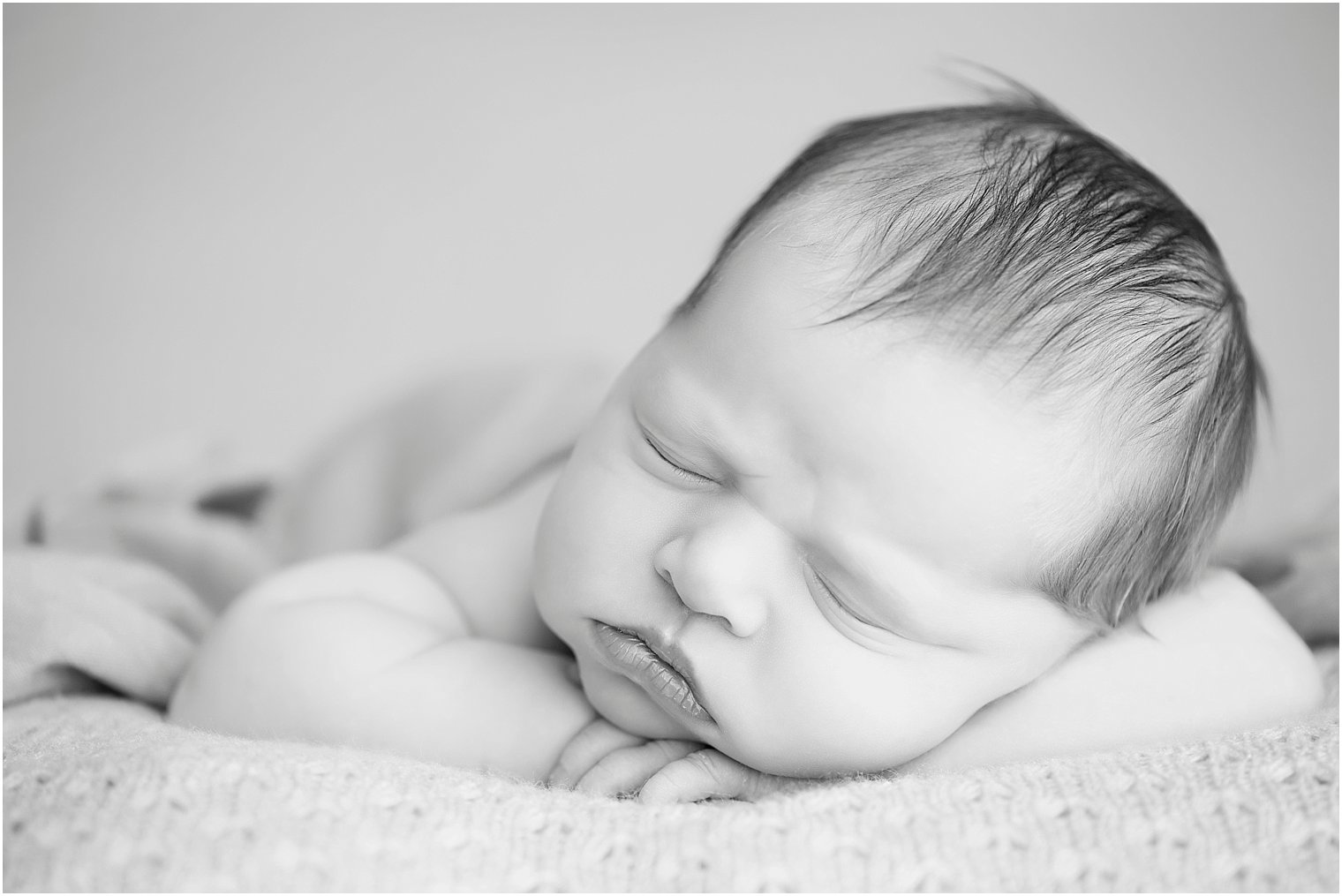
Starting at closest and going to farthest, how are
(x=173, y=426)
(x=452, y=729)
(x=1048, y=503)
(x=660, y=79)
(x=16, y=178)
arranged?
1. (x=1048, y=503)
2. (x=452, y=729)
3. (x=173, y=426)
4. (x=16, y=178)
5. (x=660, y=79)

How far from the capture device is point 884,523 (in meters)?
0.76

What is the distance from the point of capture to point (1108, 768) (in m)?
0.69

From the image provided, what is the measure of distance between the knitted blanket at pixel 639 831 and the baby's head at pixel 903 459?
0.12 meters

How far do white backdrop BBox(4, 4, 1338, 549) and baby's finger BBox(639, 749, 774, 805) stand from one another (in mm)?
1111

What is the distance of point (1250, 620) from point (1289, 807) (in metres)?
0.34

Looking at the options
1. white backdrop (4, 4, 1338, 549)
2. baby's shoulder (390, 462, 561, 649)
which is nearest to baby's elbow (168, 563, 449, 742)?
baby's shoulder (390, 462, 561, 649)

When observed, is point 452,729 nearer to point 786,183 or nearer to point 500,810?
point 500,810

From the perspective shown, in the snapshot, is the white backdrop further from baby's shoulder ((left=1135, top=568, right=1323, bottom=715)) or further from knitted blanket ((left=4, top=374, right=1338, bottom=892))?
knitted blanket ((left=4, top=374, right=1338, bottom=892))

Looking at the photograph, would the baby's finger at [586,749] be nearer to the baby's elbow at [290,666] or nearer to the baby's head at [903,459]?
the baby's head at [903,459]

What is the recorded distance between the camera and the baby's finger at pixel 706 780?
820mm

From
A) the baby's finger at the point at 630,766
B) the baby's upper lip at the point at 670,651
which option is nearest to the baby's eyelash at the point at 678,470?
the baby's upper lip at the point at 670,651

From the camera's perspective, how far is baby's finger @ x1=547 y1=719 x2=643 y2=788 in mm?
868

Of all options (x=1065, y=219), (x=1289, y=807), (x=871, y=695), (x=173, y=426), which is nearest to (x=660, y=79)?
(x=173, y=426)

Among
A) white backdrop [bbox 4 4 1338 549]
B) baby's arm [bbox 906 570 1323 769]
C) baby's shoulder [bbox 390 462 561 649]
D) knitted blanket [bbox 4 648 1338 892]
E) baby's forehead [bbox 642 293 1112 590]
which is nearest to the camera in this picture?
knitted blanket [bbox 4 648 1338 892]
